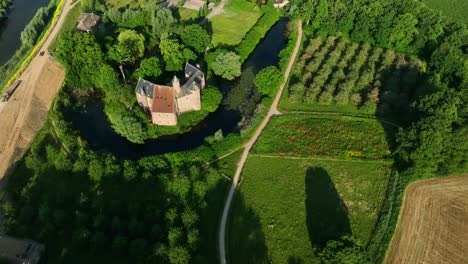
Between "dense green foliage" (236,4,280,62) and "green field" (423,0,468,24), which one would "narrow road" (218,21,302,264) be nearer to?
"dense green foliage" (236,4,280,62)

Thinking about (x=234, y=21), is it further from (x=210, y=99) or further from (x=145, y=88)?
(x=145, y=88)

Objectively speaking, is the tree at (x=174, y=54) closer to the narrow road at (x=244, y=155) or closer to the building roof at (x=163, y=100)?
the building roof at (x=163, y=100)

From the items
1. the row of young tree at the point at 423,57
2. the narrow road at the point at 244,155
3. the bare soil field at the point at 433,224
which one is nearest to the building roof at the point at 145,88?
the narrow road at the point at 244,155

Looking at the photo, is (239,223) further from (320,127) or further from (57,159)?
(57,159)

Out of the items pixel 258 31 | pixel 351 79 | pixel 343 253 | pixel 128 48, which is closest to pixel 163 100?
pixel 128 48

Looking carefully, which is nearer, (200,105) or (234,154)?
(234,154)

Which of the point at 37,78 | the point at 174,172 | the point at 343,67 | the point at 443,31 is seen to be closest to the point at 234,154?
the point at 174,172
